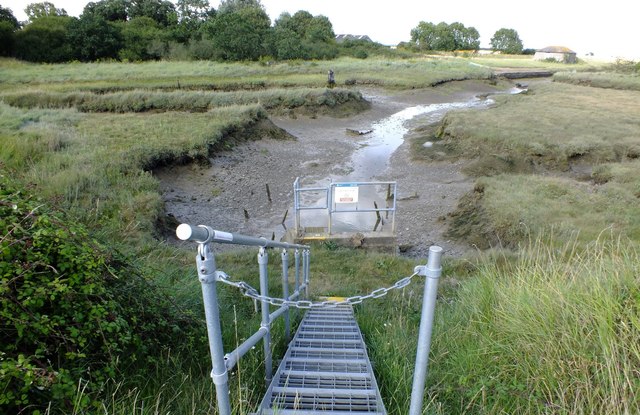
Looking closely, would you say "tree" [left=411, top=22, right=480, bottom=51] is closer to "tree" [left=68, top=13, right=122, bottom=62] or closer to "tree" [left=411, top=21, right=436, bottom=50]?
"tree" [left=411, top=21, right=436, bottom=50]

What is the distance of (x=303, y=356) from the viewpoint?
3309 millimetres

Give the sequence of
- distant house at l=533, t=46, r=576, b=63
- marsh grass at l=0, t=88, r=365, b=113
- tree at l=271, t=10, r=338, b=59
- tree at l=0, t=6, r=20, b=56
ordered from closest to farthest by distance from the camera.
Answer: marsh grass at l=0, t=88, r=365, b=113 → tree at l=0, t=6, r=20, b=56 → tree at l=271, t=10, r=338, b=59 → distant house at l=533, t=46, r=576, b=63

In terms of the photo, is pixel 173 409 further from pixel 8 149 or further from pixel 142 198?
pixel 8 149

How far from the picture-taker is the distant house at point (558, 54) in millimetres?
78125

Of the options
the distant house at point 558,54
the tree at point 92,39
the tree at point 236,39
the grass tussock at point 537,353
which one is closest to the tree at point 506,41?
the distant house at point 558,54

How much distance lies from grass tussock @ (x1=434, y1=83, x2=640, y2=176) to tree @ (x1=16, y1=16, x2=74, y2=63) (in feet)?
143

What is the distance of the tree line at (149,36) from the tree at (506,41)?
58162 mm

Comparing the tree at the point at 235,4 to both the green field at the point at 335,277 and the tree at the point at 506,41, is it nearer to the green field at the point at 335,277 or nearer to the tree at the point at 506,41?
the green field at the point at 335,277

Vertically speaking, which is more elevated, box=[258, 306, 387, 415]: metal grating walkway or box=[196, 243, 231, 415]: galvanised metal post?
box=[196, 243, 231, 415]: galvanised metal post

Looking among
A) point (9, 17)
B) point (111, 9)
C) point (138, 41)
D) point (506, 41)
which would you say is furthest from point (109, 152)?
point (506, 41)

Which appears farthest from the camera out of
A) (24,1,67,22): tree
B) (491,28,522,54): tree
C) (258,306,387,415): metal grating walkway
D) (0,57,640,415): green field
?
(491,28,522,54): tree

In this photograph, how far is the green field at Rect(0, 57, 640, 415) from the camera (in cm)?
227

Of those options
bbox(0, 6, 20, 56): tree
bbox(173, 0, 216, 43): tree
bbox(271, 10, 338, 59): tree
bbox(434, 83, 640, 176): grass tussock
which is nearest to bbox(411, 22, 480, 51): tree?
bbox(271, 10, 338, 59): tree

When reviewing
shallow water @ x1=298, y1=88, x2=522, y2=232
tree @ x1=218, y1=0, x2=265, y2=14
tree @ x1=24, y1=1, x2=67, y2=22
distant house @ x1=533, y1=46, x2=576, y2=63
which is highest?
tree @ x1=218, y1=0, x2=265, y2=14
